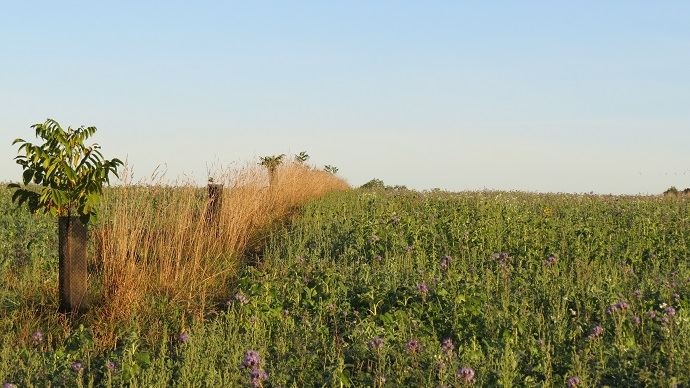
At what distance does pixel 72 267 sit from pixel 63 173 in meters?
0.97

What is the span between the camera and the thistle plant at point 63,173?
22.7 ft

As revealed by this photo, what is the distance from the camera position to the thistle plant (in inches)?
272

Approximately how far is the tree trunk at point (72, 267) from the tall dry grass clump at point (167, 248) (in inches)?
9.8

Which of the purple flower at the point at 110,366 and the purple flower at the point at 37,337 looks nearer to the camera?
the purple flower at the point at 110,366

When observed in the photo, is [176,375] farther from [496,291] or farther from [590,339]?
[496,291]

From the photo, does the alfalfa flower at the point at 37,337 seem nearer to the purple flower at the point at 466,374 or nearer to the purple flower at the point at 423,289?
the purple flower at the point at 423,289

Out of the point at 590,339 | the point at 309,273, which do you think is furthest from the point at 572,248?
the point at 590,339

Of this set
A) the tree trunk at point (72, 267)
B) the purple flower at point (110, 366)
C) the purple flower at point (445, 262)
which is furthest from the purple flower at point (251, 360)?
the purple flower at point (445, 262)

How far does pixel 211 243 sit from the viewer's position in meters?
10.4

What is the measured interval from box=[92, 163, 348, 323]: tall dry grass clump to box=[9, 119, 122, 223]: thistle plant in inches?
27.5

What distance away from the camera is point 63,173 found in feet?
23.5

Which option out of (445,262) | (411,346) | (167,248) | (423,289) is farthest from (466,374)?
(167,248)

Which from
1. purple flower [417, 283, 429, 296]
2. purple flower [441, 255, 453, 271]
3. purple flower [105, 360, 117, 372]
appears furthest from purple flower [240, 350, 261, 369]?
purple flower [441, 255, 453, 271]

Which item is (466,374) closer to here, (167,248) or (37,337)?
(37,337)
